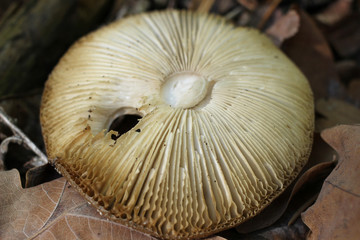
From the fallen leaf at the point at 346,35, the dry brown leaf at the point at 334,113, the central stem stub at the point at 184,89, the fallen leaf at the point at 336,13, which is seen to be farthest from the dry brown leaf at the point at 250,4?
the central stem stub at the point at 184,89

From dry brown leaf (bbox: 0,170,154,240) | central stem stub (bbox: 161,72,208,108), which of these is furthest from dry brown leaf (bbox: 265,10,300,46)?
dry brown leaf (bbox: 0,170,154,240)

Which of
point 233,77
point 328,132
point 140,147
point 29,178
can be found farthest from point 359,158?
point 29,178

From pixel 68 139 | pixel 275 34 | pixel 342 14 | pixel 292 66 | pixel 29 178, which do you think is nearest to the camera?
pixel 68 139

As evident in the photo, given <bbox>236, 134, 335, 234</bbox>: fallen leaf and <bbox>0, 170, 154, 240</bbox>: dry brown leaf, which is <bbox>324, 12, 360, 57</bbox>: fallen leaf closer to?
<bbox>236, 134, 335, 234</bbox>: fallen leaf

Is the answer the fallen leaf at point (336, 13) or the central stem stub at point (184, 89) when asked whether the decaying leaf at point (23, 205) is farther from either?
the fallen leaf at point (336, 13)

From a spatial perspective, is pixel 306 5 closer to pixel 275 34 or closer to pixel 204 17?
pixel 275 34

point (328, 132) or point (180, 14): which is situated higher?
point (180, 14)
